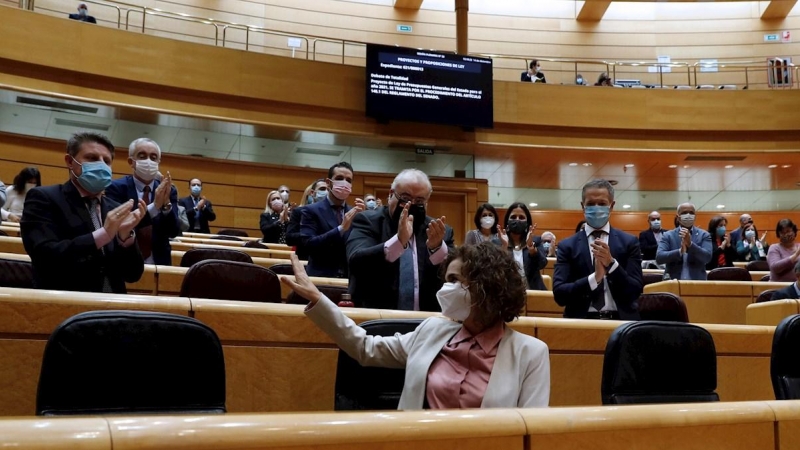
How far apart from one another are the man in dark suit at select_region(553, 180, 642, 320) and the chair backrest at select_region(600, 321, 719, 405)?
2.80 feet

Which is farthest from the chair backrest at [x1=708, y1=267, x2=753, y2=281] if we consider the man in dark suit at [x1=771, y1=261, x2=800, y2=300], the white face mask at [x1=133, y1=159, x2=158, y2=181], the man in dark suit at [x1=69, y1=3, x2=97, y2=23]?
the man in dark suit at [x1=69, y1=3, x2=97, y2=23]

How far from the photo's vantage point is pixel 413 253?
3133 millimetres

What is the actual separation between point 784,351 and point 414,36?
448 inches

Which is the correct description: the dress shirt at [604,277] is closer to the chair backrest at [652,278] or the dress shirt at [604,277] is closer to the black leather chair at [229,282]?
the black leather chair at [229,282]

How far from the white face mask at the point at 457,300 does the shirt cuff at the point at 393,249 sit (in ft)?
2.53

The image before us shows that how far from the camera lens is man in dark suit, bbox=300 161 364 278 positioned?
4.31 meters

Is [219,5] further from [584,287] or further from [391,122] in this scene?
[584,287]

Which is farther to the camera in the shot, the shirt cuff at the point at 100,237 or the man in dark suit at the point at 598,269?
the man in dark suit at the point at 598,269

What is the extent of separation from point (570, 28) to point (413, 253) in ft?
38.3

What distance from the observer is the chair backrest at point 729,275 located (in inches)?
258

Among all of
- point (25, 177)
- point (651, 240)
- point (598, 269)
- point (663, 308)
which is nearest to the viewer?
point (598, 269)

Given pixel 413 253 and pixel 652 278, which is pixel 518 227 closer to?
pixel 413 253

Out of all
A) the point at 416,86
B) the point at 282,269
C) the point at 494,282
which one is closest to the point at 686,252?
the point at 282,269

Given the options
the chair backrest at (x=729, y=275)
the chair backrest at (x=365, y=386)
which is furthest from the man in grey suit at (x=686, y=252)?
the chair backrest at (x=365, y=386)
